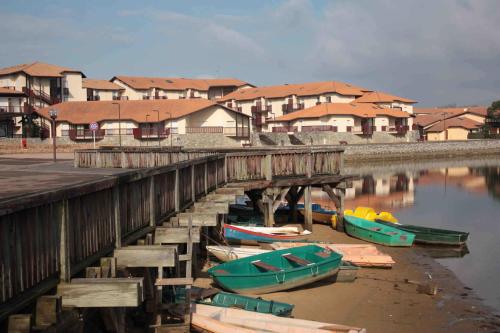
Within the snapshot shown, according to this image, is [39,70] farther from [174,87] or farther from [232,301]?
[232,301]

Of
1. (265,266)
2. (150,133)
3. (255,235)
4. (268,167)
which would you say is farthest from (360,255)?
(150,133)

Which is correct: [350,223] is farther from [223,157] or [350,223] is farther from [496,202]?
[496,202]

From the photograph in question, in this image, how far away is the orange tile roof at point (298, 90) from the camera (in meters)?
108

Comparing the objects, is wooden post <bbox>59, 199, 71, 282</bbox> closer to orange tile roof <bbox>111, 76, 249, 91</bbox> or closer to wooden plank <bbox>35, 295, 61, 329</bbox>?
wooden plank <bbox>35, 295, 61, 329</bbox>

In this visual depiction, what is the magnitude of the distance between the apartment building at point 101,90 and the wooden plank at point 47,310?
99.3 m

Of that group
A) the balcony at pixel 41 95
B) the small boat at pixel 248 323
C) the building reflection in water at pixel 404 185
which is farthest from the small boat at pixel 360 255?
the balcony at pixel 41 95

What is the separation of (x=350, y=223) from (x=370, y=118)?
7388cm

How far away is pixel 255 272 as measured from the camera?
51.2ft

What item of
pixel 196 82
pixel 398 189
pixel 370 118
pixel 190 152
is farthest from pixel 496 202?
pixel 196 82

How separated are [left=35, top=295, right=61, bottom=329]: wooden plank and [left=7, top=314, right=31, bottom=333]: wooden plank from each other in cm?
39

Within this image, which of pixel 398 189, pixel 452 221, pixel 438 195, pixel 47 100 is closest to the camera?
pixel 452 221

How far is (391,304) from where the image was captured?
15.5 m

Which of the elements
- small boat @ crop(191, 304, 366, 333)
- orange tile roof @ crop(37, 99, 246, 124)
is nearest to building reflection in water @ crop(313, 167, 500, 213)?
small boat @ crop(191, 304, 366, 333)

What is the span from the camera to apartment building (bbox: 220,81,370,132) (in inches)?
4232
